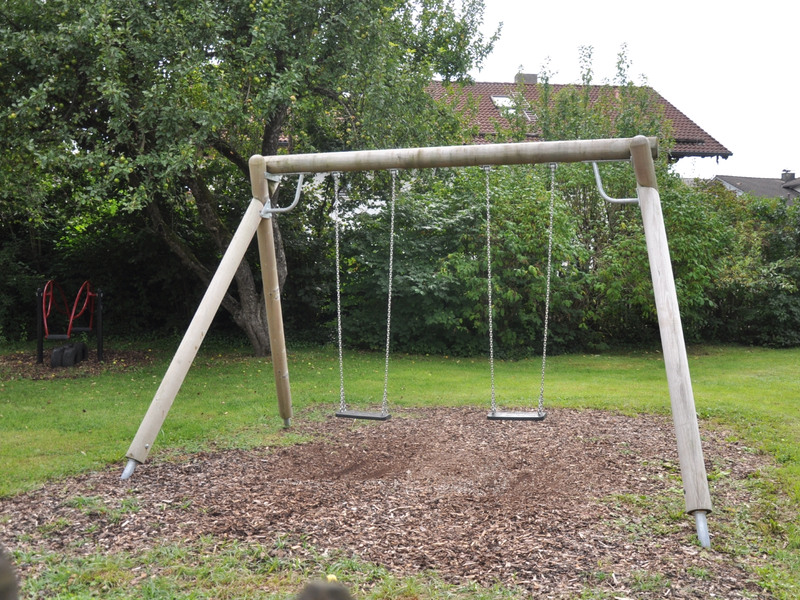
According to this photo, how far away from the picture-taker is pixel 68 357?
9445 mm

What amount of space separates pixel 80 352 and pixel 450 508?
748 cm

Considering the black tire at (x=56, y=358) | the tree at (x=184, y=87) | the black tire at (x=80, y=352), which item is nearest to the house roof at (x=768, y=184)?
the tree at (x=184, y=87)

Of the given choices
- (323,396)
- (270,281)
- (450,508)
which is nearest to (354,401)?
(323,396)

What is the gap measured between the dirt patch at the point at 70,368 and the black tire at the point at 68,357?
90 millimetres

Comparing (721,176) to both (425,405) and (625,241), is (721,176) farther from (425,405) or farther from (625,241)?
(425,405)

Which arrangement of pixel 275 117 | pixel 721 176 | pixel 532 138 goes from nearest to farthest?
1. pixel 275 117
2. pixel 532 138
3. pixel 721 176

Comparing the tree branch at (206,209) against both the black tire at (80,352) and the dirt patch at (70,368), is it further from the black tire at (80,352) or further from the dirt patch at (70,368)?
the black tire at (80,352)

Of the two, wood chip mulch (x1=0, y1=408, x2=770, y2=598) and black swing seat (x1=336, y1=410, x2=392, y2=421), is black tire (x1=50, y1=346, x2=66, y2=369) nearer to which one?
wood chip mulch (x1=0, y1=408, x2=770, y2=598)

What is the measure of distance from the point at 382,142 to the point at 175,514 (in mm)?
5711

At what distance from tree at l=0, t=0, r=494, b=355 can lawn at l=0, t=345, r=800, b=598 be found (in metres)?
2.07

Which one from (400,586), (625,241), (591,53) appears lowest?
(400,586)

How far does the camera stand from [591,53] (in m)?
15.3

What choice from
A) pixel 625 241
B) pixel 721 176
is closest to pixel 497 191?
pixel 625 241

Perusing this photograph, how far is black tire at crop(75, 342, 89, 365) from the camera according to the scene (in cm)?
965
